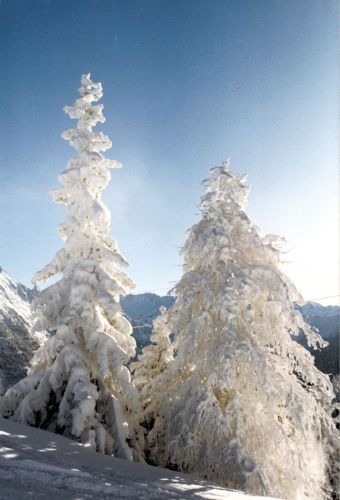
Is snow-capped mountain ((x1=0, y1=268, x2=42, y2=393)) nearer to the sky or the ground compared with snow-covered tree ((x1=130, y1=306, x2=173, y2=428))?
nearer to the sky

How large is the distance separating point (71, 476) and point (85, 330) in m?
6.09

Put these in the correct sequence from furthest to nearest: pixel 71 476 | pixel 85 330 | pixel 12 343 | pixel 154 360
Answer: pixel 12 343, pixel 154 360, pixel 85 330, pixel 71 476

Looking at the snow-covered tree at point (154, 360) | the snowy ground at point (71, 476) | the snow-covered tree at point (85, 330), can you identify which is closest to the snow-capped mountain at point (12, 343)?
the snow-covered tree at point (154, 360)

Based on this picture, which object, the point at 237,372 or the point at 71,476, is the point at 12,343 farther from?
the point at 71,476

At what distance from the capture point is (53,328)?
10602 millimetres

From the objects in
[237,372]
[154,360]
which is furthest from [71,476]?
[154,360]

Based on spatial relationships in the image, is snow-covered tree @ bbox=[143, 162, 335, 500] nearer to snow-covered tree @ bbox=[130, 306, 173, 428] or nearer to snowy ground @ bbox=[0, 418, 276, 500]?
snowy ground @ bbox=[0, 418, 276, 500]

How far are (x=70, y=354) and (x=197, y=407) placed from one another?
3783mm

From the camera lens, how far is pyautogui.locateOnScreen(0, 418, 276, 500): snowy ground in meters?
3.85

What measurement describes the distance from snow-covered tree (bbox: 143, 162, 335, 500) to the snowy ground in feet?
8.29

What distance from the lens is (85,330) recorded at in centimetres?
1032

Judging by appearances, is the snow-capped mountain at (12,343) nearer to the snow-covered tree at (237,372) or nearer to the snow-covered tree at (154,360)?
the snow-covered tree at (154,360)

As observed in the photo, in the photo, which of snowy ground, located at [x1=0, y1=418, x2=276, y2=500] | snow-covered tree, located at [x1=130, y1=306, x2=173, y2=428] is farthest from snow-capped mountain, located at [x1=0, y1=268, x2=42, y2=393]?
snowy ground, located at [x1=0, y1=418, x2=276, y2=500]

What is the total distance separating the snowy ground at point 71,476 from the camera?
3852mm
